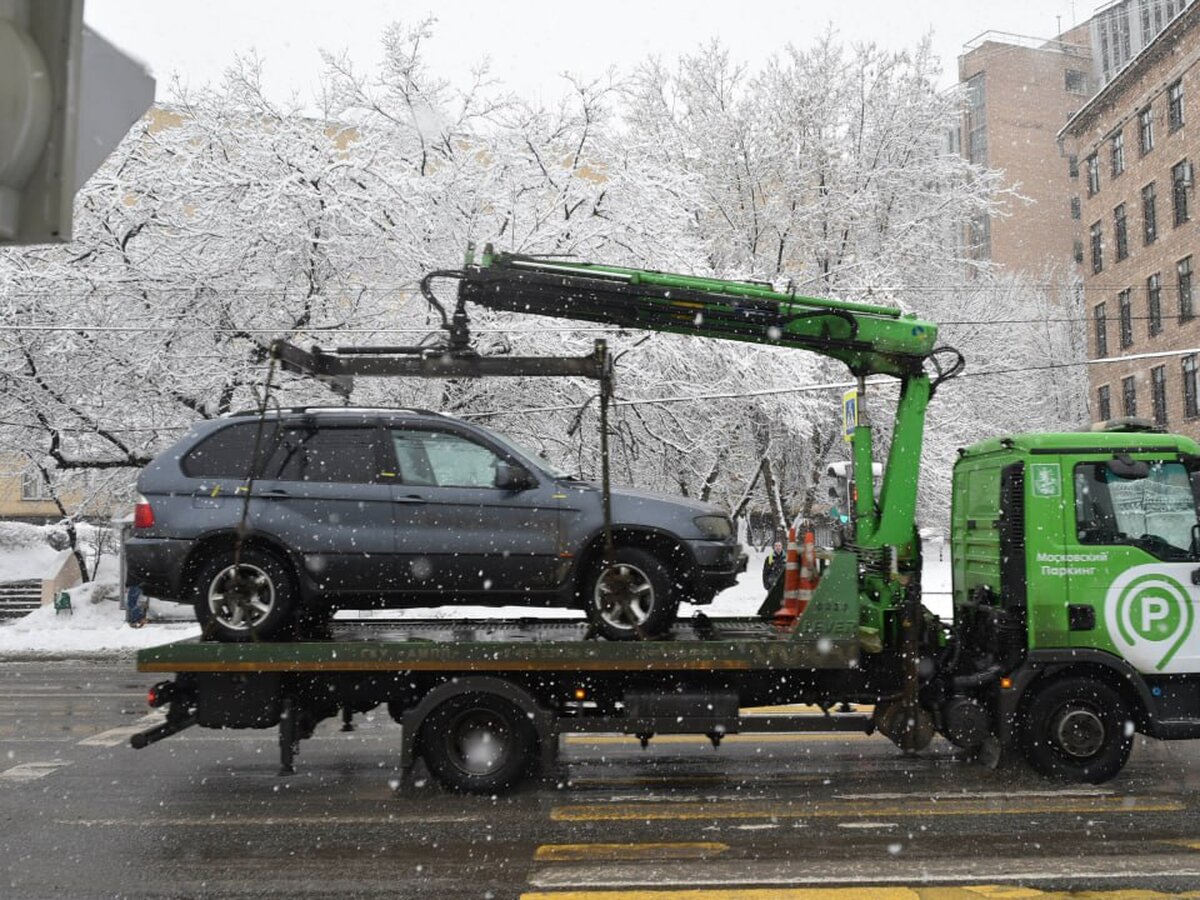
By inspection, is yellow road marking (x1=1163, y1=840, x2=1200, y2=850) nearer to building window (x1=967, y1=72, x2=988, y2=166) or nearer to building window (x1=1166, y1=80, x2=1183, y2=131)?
building window (x1=1166, y1=80, x2=1183, y2=131)

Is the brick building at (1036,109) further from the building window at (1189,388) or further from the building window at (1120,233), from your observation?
the building window at (1189,388)

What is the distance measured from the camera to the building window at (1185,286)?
118ft

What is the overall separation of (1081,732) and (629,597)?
318 centimetres

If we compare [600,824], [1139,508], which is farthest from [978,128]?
[600,824]

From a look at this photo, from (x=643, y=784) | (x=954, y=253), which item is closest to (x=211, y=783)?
(x=643, y=784)

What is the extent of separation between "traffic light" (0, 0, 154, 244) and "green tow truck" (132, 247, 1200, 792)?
5.41m

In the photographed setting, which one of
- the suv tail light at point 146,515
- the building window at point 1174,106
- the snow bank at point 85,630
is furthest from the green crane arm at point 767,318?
the building window at point 1174,106

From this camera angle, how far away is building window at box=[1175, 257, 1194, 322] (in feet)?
118

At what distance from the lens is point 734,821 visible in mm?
6617

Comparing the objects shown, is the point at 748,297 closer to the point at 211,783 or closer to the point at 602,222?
the point at 211,783

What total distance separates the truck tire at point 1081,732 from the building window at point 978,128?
7043 centimetres

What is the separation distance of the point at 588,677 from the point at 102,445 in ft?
47.5

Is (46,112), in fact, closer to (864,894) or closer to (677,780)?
(864,894)

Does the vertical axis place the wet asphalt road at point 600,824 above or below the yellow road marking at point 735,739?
below
